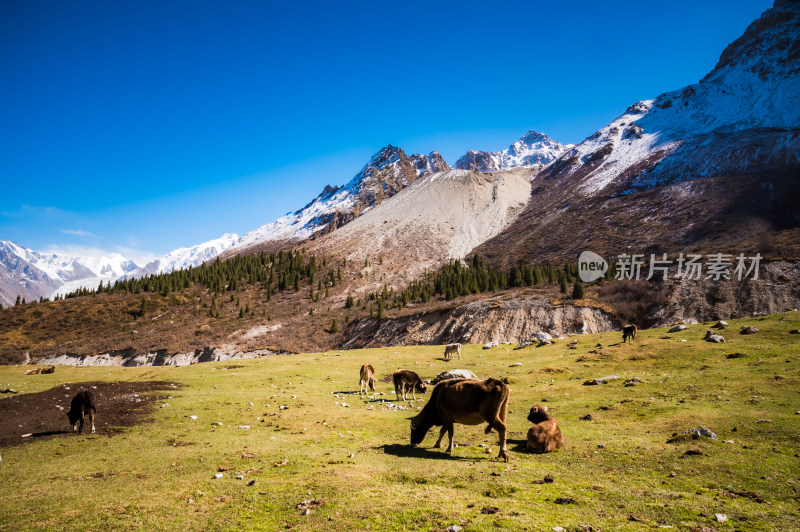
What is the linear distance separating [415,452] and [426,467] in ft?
7.17

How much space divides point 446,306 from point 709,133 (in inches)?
8140

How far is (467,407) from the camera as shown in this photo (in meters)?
13.5

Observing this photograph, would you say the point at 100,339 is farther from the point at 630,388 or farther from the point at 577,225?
the point at 577,225

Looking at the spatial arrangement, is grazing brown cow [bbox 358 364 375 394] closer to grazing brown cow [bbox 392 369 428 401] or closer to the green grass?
grazing brown cow [bbox 392 369 428 401]

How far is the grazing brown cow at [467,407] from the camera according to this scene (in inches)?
514

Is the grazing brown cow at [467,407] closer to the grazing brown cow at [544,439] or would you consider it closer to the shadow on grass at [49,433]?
the grazing brown cow at [544,439]

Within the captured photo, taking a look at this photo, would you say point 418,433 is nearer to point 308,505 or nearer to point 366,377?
point 308,505

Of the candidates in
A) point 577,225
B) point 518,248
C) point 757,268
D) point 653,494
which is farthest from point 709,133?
point 653,494

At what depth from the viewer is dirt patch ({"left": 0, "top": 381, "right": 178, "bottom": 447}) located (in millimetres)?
16906

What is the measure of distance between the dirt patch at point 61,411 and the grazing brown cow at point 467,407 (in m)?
14.2

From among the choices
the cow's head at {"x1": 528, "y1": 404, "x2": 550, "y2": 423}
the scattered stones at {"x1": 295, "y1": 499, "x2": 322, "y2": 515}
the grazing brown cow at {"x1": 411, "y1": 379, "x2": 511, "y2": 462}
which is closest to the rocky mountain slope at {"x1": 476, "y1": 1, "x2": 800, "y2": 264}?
the cow's head at {"x1": 528, "y1": 404, "x2": 550, "y2": 423}

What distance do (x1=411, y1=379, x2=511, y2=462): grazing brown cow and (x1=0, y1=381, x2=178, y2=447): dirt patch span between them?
14237 mm

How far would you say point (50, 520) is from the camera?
8500mm

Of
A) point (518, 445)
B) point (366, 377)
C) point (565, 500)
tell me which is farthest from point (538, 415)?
point (366, 377)
